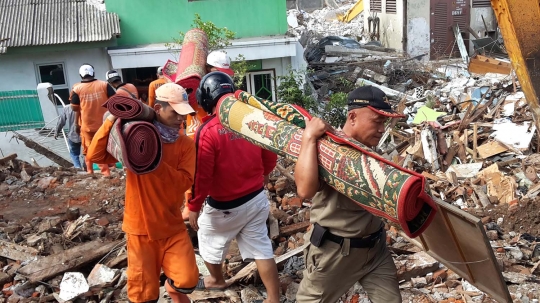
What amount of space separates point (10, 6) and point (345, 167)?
13971mm

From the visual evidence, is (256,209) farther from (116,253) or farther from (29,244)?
(29,244)

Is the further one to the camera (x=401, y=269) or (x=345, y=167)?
(x=401, y=269)

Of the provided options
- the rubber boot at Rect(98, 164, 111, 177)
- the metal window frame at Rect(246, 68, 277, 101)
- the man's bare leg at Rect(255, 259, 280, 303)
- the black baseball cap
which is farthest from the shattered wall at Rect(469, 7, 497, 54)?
the black baseball cap

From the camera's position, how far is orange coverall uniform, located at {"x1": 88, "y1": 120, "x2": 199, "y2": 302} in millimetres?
3762

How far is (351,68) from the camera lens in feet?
61.8

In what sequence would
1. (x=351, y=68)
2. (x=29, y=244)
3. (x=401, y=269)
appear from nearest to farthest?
(x=401, y=269) → (x=29, y=244) → (x=351, y=68)

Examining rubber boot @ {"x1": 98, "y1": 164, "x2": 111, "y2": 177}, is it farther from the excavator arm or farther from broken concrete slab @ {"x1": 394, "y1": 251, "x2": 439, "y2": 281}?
the excavator arm

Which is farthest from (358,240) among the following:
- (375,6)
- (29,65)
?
(375,6)

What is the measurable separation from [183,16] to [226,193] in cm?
1106

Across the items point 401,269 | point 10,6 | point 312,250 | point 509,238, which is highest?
point 10,6

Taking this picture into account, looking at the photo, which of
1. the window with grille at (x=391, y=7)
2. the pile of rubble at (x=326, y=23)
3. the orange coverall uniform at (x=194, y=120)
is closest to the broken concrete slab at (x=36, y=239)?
the orange coverall uniform at (x=194, y=120)

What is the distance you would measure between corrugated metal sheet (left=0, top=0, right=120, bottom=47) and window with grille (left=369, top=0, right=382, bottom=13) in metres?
13.8

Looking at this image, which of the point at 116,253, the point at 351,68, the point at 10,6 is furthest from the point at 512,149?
the point at 10,6

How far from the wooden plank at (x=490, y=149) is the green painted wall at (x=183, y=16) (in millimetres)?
7241
